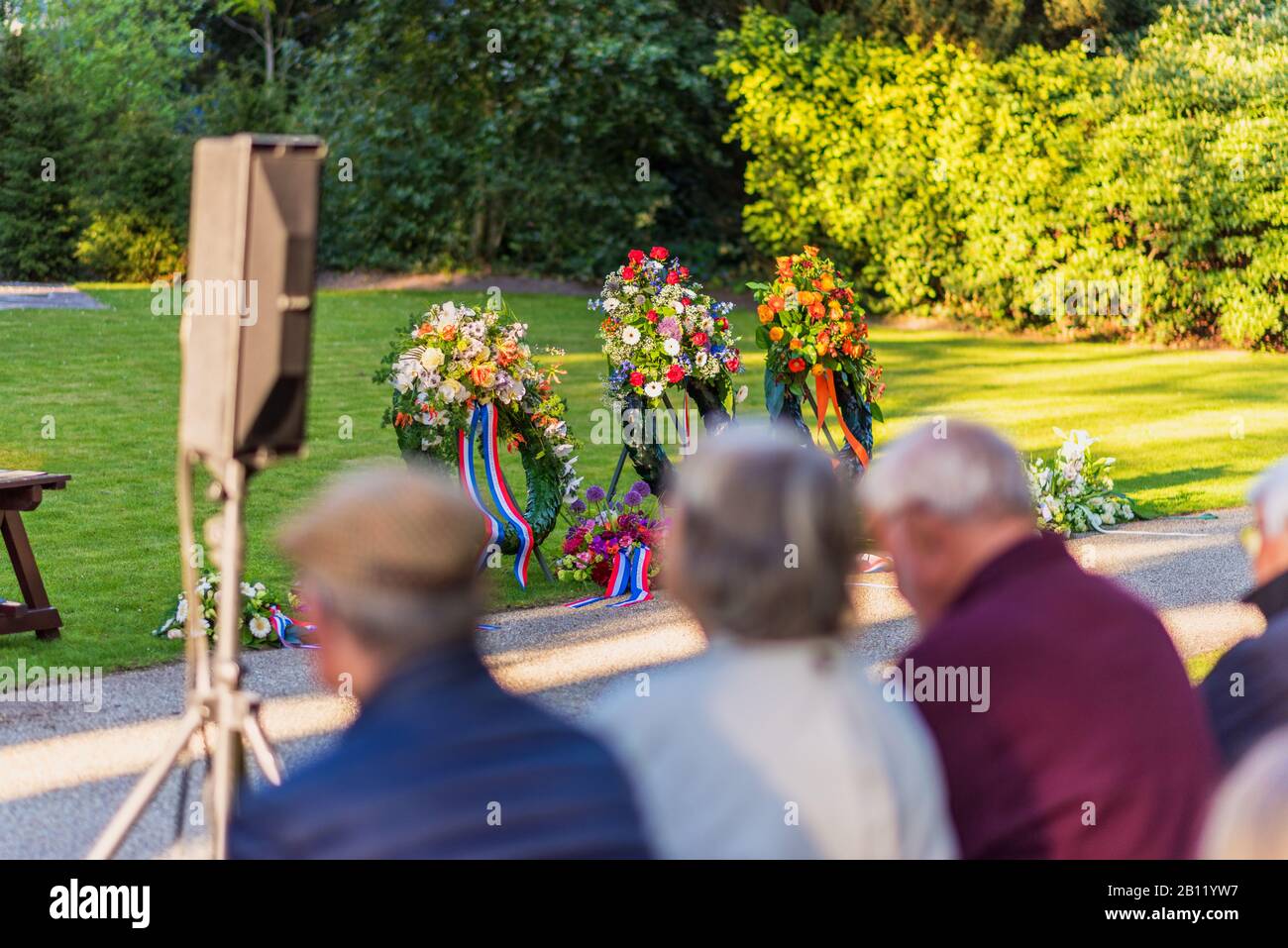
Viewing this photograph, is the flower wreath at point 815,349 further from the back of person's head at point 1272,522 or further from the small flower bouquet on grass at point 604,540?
the back of person's head at point 1272,522

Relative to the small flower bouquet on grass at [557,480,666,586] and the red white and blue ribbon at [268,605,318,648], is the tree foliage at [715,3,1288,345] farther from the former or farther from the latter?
the red white and blue ribbon at [268,605,318,648]

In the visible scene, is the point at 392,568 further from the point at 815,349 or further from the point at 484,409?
the point at 815,349

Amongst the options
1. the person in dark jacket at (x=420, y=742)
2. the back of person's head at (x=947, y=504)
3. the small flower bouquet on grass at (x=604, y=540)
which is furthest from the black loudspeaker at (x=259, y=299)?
the small flower bouquet on grass at (x=604, y=540)

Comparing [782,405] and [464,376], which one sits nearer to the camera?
[464,376]

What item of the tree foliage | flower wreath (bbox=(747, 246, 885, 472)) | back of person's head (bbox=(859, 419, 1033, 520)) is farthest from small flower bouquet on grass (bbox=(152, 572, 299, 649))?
the tree foliage

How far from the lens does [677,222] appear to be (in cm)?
3053

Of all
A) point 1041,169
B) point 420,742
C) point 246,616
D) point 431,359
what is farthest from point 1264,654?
point 1041,169

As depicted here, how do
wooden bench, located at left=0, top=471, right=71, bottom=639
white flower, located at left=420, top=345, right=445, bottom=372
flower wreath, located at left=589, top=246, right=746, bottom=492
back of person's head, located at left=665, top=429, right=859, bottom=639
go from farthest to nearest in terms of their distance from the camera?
flower wreath, located at left=589, top=246, right=746, bottom=492, white flower, located at left=420, top=345, right=445, bottom=372, wooden bench, located at left=0, top=471, right=71, bottom=639, back of person's head, located at left=665, top=429, right=859, bottom=639

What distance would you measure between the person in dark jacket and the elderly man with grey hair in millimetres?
1576

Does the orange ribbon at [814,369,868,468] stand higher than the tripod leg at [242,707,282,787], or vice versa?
the orange ribbon at [814,369,868,468]

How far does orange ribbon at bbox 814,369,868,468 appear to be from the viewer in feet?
32.4
